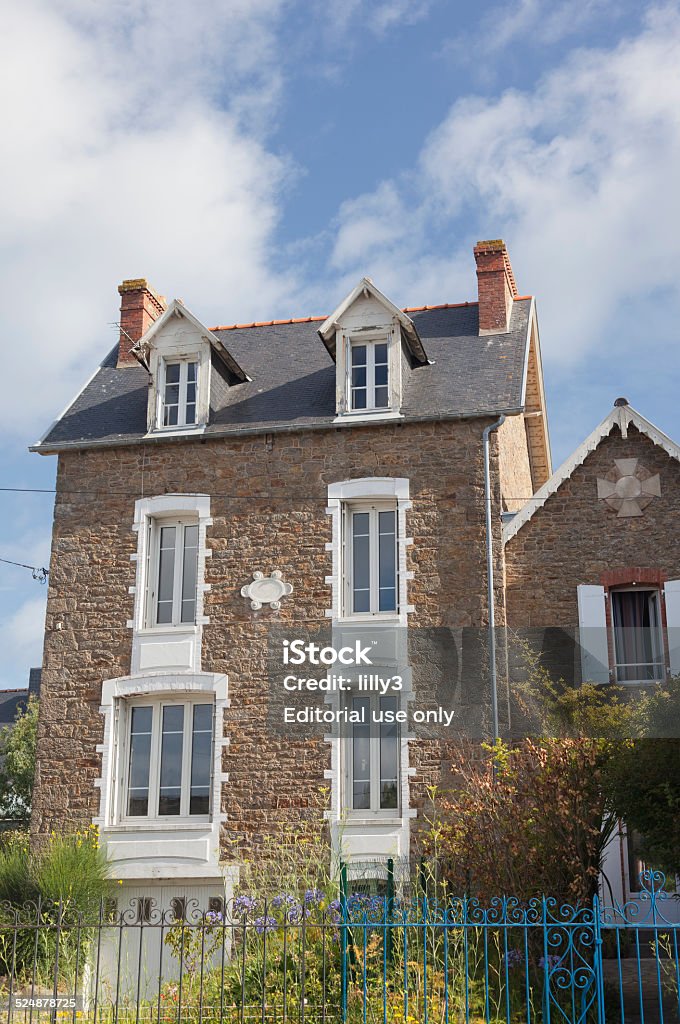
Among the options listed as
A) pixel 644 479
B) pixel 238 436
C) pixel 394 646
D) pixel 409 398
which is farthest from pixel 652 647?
pixel 238 436

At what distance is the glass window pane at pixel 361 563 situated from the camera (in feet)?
52.7

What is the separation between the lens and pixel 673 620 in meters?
15.1

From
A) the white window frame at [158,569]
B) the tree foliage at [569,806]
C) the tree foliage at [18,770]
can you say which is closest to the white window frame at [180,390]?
the white window frame at [158,569]

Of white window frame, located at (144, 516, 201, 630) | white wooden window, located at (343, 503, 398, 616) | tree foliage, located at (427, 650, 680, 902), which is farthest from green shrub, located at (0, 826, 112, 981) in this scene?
white wooden window, located at (343, 503, 398, 616)

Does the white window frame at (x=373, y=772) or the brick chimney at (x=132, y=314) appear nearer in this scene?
the white window frame at (x=373, y=772)

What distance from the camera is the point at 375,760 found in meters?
15.4

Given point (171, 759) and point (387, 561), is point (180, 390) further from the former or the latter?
point (171, 759)

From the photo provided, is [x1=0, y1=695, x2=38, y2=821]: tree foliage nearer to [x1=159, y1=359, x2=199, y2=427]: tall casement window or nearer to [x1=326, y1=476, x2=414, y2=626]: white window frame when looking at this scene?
[x1=159, y1=359, x2=199, y2=427]: tall casement window

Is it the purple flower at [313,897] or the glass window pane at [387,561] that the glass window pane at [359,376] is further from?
the purple flower at [313,897]

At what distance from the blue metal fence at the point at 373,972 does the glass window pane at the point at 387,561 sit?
463cm

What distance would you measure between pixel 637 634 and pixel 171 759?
6450 mm

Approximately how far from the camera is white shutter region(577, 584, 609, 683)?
15094mm

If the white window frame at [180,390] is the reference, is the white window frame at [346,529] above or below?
below

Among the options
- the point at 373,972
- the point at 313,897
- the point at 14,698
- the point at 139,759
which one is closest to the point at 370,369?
the point at 139,759
